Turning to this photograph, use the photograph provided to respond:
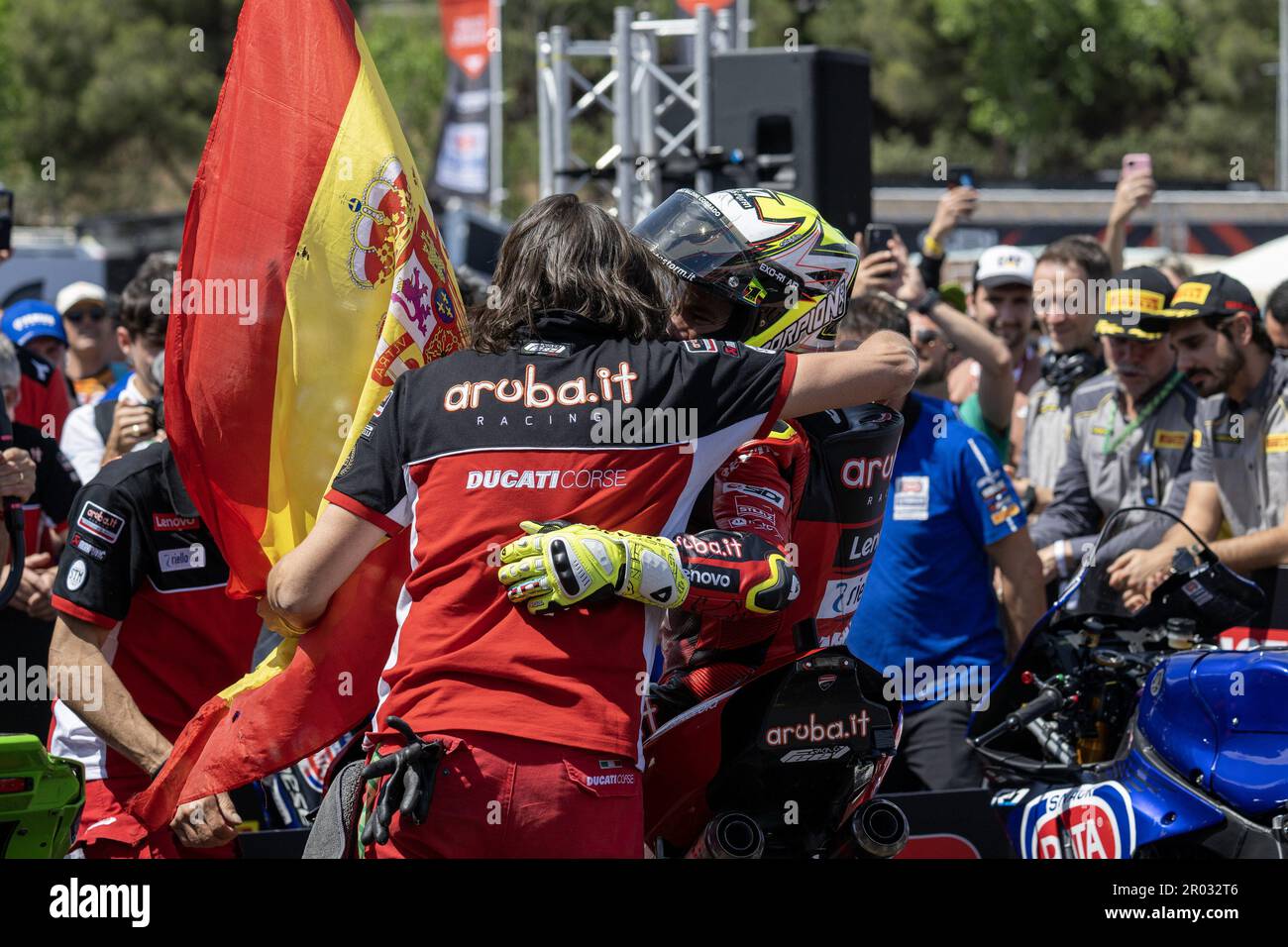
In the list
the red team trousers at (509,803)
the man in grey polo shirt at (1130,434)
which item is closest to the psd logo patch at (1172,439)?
the man in grey polo shirt at (1130,434)

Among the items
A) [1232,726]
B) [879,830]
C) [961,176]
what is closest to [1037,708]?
[1232,726]

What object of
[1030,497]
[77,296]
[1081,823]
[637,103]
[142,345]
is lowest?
[1081,823]

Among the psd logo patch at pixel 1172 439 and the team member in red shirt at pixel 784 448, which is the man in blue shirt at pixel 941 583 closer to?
the psd logo patch at pixel 1172 439

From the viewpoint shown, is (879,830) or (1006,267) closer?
(879,830)

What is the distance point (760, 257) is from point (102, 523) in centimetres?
185

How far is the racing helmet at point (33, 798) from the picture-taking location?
3.30 meters

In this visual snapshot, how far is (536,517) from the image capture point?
293 centimetres

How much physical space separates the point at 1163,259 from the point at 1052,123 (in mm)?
34219

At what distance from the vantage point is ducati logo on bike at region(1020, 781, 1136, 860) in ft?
12.7

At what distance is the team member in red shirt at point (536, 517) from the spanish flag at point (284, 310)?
477mm

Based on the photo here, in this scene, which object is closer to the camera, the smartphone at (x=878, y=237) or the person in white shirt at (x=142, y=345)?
the person in white shirt at (x=142, y=345)

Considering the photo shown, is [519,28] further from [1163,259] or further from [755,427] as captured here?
[755,427]

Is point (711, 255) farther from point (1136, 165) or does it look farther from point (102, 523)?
point (1136, 165)

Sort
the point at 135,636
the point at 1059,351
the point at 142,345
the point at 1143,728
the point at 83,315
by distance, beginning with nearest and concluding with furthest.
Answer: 1. the point at 1143,728
2. the point at 135,636
3. the point at 142,345
4. the point at 1059,351
5. the point at 83,315
